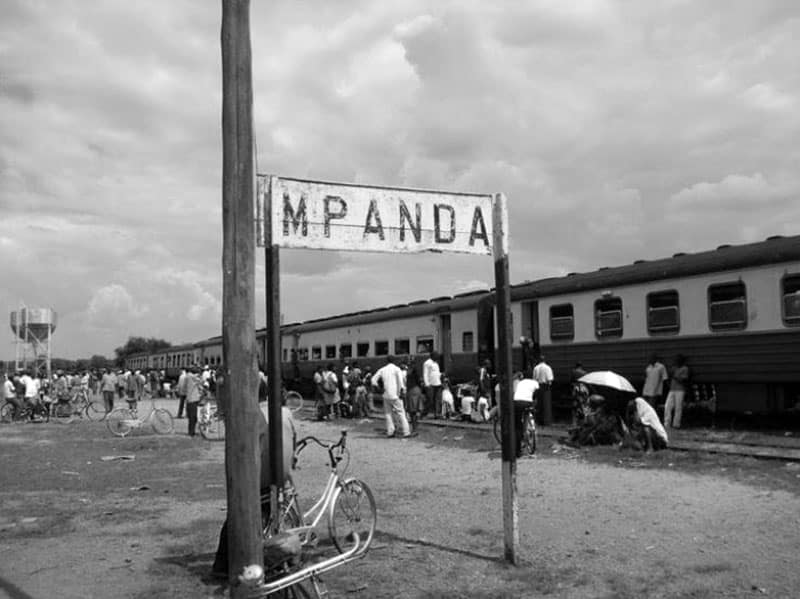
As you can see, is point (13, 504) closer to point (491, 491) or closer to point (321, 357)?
point (491, 491)

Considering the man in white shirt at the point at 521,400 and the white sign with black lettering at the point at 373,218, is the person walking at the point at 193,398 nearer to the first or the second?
the man in white shirt at the point at 521,400

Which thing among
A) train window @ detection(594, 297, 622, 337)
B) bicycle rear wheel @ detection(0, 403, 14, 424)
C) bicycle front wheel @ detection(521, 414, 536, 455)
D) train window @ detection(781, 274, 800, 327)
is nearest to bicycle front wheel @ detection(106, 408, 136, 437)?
bicycle rear wheel @ detection(0, 403, 14, 424)

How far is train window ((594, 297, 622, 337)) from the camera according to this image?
17453mm

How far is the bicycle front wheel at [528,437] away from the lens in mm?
13078

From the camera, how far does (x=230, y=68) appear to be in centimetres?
461

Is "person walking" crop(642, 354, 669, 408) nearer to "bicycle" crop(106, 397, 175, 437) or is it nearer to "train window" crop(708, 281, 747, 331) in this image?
"train window" crop(708, 281, 747, 331)

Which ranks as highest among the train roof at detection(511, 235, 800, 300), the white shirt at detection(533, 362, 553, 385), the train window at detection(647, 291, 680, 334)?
the train roof at detection(511, 235, 800, 300)

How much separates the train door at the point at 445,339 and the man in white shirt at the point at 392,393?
20.5 feet

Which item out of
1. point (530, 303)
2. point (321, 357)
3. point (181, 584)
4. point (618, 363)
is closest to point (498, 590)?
point (181, 584)

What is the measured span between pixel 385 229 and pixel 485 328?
1554 cm

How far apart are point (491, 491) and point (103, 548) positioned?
4739 millimetres

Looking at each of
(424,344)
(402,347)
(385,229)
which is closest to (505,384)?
(385,229)

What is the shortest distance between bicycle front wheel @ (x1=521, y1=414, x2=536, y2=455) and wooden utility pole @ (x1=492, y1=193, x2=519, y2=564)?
633cm

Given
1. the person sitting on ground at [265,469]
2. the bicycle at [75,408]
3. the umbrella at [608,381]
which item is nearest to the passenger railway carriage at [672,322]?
the umbrella at [608,381]
